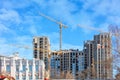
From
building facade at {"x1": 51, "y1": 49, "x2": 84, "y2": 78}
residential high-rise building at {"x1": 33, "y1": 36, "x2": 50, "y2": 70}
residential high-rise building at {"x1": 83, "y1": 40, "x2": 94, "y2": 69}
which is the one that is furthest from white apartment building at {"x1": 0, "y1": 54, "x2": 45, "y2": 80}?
residential high-rise building at {"x1": 83, "y1": 40, "x2": 94, "y2": 69}

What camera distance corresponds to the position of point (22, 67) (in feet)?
223

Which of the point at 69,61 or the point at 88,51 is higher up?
the point at 88,51

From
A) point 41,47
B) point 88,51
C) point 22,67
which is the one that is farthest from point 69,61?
point 22,67

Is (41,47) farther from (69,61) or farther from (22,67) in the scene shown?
(22,67)

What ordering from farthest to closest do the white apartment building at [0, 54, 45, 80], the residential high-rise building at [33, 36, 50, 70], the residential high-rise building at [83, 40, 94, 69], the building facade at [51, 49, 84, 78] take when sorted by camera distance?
1. the white apartment building at [0, 54, 45, 80]
2. the building facade at [51, 49, 84, 78]
3. the residential high-rise building at [33, 36, 50, 70]
4. the residential high-rise building at [83, 40, 94, 69]

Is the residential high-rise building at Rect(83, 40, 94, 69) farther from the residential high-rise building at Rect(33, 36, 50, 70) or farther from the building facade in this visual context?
the residential high-rise building at Rect(33, 36, 50, 70)

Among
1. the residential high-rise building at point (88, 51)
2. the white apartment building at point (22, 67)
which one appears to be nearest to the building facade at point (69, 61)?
the residential high-rise building at point (88, 51)

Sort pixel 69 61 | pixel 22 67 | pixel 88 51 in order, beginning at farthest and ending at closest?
pixel 22 67, pixel 69 61, pixel 88 51

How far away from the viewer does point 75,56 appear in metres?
64.5

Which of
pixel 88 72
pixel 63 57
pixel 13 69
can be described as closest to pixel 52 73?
pixel 88 72

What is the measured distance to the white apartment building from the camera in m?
64.2

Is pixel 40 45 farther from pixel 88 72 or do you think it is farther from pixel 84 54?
pixel 88 72

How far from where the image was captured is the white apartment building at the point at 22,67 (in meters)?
64.2

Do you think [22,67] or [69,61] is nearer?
[69,61]
